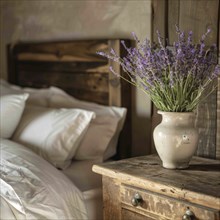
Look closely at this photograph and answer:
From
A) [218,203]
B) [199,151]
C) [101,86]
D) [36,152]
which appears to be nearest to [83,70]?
[101,86]

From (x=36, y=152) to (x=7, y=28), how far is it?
4.65ft

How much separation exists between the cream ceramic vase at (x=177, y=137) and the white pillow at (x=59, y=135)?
0.55 meters

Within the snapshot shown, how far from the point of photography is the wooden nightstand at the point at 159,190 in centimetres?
131

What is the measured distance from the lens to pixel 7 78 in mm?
3150

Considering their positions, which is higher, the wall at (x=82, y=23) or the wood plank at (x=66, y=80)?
the wall at (x=82, y=23)

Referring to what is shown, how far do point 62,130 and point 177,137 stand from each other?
0.70 m

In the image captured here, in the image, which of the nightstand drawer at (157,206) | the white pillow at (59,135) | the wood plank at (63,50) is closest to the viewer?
the nightstand drawer at (157,206)

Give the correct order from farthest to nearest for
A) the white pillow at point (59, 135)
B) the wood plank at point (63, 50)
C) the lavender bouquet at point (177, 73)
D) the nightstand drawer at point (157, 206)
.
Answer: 1. the wood plank at point (63, 50)
2. the white pillow at point (59, 135)
3. the lavender bouquet at point (177, 73)
4. the nightstand drawer at point (157, 206)

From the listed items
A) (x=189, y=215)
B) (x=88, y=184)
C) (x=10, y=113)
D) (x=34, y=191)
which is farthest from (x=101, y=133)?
(x=189, y=215)

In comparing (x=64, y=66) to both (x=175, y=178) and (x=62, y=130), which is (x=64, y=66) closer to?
(x=62, y=130)

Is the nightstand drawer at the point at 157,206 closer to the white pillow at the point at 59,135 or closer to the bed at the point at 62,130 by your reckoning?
the bed at the point at 62,130

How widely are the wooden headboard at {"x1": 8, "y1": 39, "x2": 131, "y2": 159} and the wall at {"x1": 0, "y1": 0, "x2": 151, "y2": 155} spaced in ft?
0.25

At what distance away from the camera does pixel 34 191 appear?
165 centimetres

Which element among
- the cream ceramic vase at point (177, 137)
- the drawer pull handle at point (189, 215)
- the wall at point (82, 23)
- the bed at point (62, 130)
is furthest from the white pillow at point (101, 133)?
the drawer pull handle at point (189, 215)
